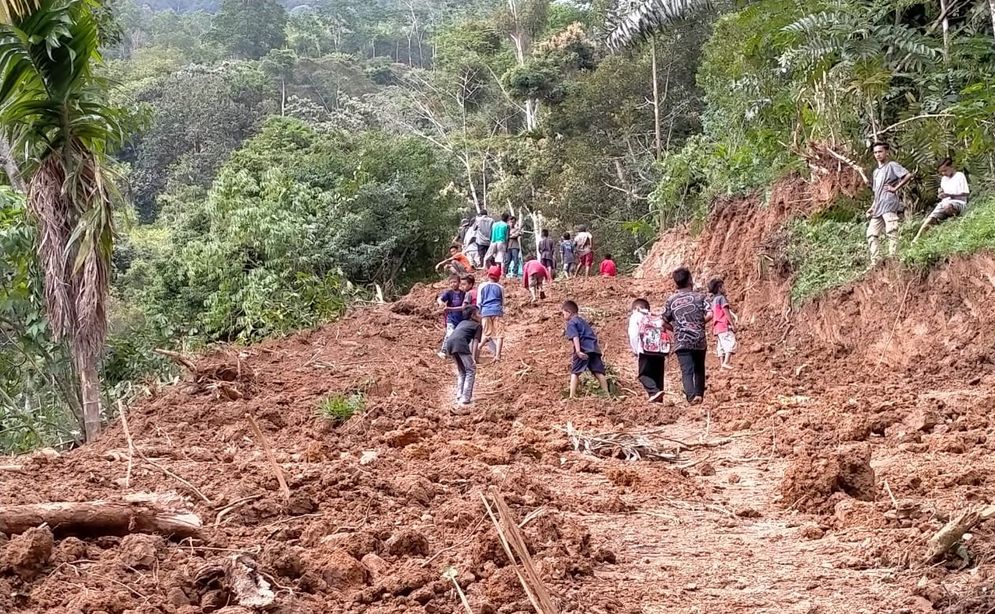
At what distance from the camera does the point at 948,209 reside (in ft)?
38.5

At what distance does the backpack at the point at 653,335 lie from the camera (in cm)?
1051

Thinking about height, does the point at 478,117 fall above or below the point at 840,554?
above

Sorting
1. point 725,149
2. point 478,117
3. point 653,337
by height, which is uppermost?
point 478,117

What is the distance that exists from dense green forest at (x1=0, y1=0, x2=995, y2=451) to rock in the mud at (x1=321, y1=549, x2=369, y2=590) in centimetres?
589

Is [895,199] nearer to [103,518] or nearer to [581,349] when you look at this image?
[581,349]

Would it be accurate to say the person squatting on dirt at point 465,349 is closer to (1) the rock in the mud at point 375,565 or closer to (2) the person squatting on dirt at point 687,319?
(2) the person squatting on dirt at point 687,319

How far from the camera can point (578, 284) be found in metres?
21.6

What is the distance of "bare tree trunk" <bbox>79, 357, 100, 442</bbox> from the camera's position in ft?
31.0

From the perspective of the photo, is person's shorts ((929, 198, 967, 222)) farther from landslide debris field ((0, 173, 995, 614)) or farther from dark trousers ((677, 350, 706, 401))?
dark trousers ((677, 350, 706, 401))

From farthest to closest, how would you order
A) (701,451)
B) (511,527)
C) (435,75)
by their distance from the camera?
(435,75), (701,451), (511,527)

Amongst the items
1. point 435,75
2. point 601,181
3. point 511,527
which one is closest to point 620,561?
point 511,527

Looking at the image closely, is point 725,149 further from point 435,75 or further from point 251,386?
point 435,75

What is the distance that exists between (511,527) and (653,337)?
761cm

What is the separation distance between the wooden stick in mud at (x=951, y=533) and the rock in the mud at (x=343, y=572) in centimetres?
262
